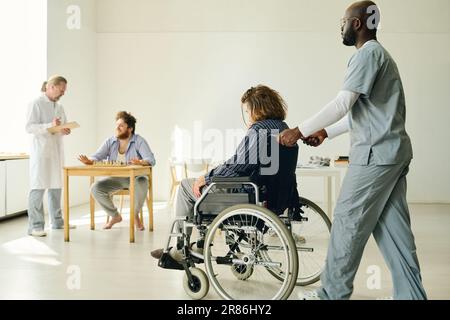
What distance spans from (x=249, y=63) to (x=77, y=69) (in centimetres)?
239

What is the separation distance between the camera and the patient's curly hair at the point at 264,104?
261 cm

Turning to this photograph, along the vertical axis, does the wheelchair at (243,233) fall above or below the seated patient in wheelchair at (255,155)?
below

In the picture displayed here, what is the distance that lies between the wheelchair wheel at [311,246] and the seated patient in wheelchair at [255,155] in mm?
240

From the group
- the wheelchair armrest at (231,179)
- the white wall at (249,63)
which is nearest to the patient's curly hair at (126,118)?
the wheelchair armrest at (231,179)

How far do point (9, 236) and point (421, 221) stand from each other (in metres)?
4.06

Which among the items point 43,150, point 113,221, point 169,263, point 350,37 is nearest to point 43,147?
point 43,150

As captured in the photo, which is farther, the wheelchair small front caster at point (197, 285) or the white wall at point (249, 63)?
the white wall at point (249, 63)

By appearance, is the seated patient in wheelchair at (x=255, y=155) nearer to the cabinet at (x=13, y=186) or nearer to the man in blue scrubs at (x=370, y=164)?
the man in blue scrubs at (x=370, y=164)

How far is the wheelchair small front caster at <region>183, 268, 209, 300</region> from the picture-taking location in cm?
250

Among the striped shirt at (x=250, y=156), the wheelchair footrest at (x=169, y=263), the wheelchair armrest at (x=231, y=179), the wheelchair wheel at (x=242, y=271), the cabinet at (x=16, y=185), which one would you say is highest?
the striped shirt at (x=250, y=156)

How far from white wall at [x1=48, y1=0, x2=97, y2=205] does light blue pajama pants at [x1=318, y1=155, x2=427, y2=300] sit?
470 cm

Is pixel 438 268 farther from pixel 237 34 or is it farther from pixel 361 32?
pixel 237 34

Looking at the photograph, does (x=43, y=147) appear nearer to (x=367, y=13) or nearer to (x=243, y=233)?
(x=243, y=233)

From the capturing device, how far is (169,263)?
8.38 ft
